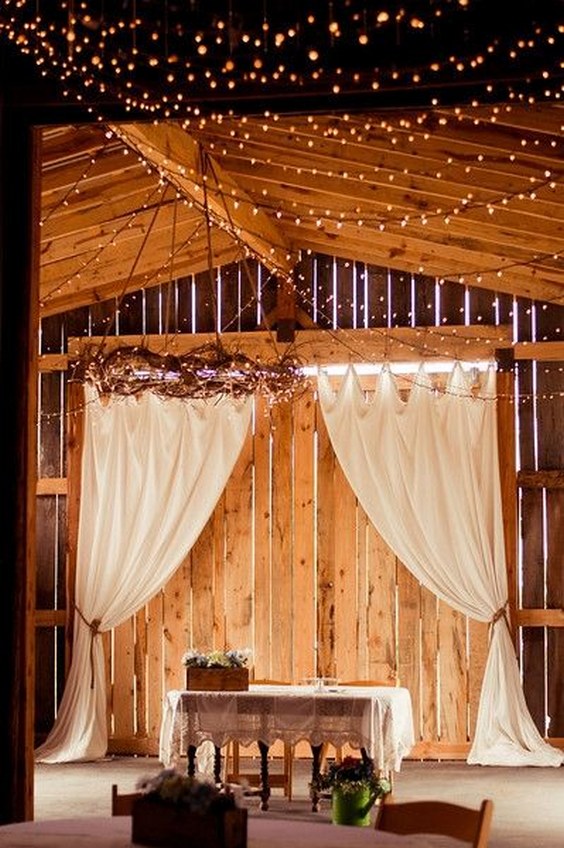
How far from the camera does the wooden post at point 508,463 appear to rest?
38.3 feet

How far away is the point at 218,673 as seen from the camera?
918cm

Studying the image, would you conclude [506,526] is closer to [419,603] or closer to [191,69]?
[419,603]

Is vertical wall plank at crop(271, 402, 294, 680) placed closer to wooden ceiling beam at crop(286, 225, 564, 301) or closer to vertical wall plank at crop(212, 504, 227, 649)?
vertical wall plank at crop(212, 504, 227, 649)

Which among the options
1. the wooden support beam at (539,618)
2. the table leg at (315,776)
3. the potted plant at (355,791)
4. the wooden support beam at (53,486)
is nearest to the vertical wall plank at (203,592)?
Result: the wooden support beam at (53,486)

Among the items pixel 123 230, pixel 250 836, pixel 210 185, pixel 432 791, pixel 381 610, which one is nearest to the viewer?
pixel 250 836

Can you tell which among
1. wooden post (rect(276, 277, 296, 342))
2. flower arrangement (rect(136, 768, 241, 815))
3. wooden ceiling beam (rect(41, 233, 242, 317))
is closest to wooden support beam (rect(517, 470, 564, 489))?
wooden post (rect(276, 277, 296, 342))

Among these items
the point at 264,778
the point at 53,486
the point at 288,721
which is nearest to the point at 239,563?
the point at 53,486

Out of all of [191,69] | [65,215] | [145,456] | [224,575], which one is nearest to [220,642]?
[224,575]

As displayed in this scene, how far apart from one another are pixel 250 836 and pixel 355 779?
3.90 m

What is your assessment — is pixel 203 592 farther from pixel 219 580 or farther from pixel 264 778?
pixel 264 778

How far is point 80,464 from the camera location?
1247cm

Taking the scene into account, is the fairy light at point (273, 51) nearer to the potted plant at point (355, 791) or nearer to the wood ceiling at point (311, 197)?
the wood ceiling at point (311, 197)

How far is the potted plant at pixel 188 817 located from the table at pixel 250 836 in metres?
0.08

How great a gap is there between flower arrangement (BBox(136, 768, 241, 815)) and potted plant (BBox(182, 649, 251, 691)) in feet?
16.0
